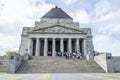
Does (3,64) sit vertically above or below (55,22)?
below

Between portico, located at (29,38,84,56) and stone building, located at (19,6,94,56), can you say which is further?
stone building, located at (19,6,94,56)

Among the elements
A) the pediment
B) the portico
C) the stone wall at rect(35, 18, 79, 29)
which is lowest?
the portico

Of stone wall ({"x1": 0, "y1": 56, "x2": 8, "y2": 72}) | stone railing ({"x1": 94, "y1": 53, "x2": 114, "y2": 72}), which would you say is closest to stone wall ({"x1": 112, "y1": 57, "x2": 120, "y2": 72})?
stone railing ({"x1": 94, "y1": 53, "x2": 114, "y2": 72})

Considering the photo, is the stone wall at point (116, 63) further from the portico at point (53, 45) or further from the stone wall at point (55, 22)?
the stone wall at point (55, 22)

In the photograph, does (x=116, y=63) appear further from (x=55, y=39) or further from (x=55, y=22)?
(x=55, y=22)

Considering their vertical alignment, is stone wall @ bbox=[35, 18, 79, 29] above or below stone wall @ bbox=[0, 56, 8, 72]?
above

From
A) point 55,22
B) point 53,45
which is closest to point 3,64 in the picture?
point 53,45

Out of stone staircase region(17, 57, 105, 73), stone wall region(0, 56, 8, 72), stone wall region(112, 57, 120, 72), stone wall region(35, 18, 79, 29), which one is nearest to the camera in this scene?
stone wall region(0, 56, 8, 72)

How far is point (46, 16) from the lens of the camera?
5422 centimetres

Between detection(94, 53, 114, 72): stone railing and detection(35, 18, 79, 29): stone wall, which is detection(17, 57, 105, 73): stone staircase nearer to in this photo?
detection(94, 53, 114, 72): stone railing

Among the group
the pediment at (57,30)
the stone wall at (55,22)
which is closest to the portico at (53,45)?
the pediment at (57,30)

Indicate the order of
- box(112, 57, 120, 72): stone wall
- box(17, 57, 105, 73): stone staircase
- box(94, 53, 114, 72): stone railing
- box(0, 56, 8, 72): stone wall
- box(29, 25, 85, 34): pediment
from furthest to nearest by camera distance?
1. box(29, 25, 85, 34): pediment
2. box(112, 57, 120, 72): stone wall
3. box(94, 53, 114, 72): stone railing
4. box(17, 57, 105, 73): stone staircase
5. box(0, 56, 8, 72): stone wall

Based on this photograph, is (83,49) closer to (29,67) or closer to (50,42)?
(50,42)

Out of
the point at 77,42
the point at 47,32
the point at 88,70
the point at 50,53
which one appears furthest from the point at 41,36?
the point at 88,70
